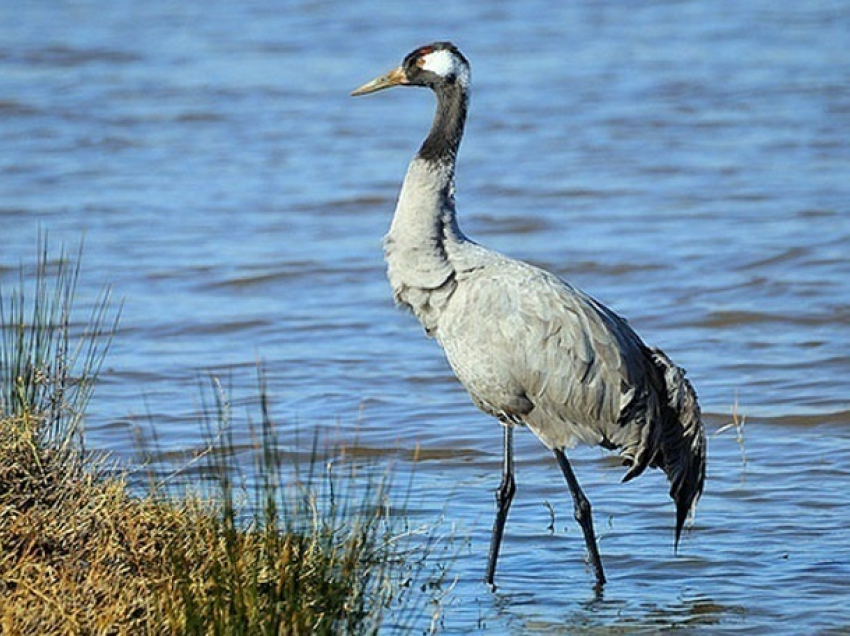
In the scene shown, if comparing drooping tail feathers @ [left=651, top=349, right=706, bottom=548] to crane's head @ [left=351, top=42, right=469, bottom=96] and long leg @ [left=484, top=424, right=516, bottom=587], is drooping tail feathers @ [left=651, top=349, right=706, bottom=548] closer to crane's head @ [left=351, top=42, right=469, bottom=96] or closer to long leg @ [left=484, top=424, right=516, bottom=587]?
long leg @ [left=484, top=424, right=516, bottom=587]

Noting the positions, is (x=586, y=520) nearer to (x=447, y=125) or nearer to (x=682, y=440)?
(x=682, y=440)

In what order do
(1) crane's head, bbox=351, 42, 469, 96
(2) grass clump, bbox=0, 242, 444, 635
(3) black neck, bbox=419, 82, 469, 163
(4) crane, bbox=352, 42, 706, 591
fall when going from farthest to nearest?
(1) crane's head, bbox=351, 42, 469, 96, (3) black neck, bbox=419, 82, 469, 163, (4) crane, bbox=352, 42, 706, 591, (2) grass clump, bbox=0, 242, 444, 635

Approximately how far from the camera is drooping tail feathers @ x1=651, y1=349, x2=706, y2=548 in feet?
22.3

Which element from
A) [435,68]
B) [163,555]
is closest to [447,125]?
[435,68]

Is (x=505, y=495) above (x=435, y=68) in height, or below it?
below

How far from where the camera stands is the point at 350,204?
14.6 m

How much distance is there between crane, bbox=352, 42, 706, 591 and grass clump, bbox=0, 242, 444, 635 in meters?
0.69

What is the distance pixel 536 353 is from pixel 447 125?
1.01 meters

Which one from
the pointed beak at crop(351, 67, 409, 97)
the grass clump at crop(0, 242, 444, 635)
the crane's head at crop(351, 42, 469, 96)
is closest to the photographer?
the grass clump at crop(0, 242, 444, 635)

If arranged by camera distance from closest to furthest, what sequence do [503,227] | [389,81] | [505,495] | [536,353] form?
[536,353] → [505,495] → [389,81] → [503,227]

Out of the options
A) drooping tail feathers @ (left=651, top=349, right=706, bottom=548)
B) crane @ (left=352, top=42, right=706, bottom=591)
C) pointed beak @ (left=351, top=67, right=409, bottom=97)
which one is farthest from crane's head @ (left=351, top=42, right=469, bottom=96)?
drooping tail feathers @ (left=651, top=349, right=706, bottom=548)

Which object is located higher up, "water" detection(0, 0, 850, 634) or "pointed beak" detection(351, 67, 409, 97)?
"pointed beak" detection(351, 67, 409, 97)

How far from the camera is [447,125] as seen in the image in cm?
698

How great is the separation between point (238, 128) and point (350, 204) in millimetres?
3619
